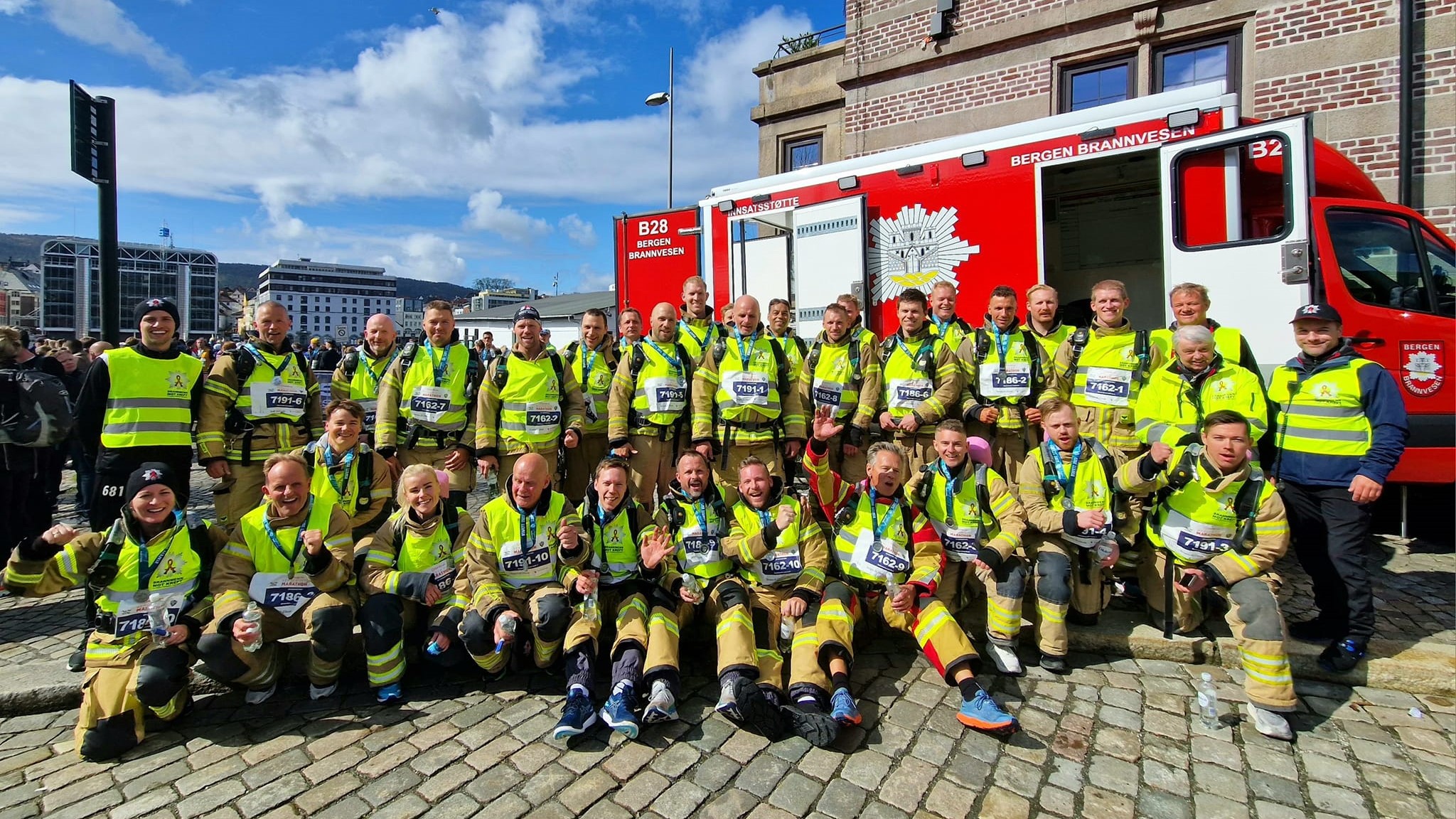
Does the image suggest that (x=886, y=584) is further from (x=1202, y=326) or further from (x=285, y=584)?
(x=285, y=584)

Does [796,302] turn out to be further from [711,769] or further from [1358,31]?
[1358,31]

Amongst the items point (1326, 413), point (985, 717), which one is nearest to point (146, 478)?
point (985, 717)

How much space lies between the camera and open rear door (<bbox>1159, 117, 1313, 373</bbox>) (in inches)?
184

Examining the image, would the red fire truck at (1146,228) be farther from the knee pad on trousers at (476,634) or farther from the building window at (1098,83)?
the knee pad on trousers at (476,634)

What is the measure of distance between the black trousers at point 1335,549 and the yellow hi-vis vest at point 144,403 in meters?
6.54

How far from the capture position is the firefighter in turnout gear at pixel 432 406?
4895 millimetres

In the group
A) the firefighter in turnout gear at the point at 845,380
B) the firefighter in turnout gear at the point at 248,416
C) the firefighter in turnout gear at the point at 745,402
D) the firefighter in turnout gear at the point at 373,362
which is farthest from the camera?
the firefighter in turnout gear at the point at 373,362

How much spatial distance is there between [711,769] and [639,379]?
280cm

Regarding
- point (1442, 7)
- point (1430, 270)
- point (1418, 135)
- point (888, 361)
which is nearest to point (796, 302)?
point (888, 361)

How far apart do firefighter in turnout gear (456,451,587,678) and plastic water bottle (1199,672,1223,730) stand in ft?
9.95

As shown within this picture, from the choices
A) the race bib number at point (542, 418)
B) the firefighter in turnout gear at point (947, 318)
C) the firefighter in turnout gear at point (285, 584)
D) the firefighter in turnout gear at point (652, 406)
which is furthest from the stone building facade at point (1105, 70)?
the firefighter in turnout gear at point (285, 584)

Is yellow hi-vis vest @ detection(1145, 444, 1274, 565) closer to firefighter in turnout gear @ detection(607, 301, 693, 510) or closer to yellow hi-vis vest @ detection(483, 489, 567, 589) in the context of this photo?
firefighter in turnout gear @ detection(607, 301, 693, 510)

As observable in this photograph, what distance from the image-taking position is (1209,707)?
10.3 feet

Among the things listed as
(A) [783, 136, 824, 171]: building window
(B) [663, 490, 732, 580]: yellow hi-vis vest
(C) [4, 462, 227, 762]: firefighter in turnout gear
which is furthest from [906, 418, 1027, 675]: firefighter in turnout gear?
(A) [783, 136, 824, 171]: building window
